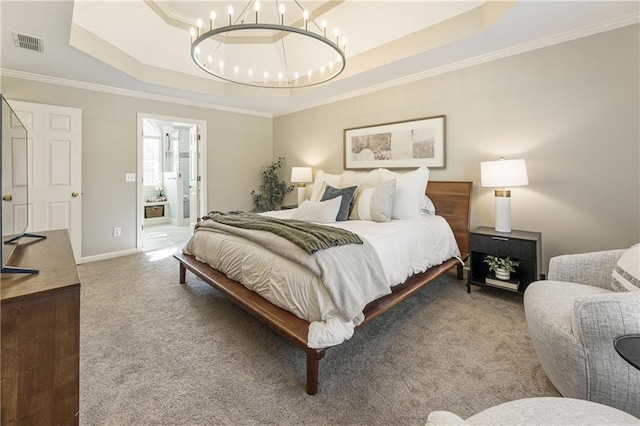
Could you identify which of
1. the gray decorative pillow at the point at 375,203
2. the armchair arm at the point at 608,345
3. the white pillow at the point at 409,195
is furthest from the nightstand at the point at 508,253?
the armchair arm at the point at 608,345

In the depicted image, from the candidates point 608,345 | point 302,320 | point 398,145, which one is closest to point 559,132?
point 398,145

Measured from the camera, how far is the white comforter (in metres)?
1.69

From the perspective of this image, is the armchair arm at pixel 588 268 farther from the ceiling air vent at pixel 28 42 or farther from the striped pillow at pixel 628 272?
the ceiling air vent at pixel 28 42

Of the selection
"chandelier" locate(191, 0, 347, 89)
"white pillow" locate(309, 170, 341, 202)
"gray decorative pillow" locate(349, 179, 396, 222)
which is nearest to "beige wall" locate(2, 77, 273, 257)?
"chandelier" locate(191, 0, 347, 89)

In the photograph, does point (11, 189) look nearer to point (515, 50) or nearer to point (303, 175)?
point (303, 175)

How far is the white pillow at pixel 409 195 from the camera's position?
10.1ft

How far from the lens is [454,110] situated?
11.6ft

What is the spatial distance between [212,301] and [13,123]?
1.92m

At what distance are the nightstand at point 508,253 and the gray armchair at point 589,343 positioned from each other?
1.11m

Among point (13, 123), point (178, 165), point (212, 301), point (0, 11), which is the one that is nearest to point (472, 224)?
point (212, 301)

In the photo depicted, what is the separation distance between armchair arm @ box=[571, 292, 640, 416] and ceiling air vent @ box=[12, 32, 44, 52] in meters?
4.58

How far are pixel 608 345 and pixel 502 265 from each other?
5.84 feet

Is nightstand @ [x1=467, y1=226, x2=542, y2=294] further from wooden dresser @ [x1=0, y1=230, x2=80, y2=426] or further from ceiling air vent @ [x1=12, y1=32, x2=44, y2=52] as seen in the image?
ceiling air vent @ [x1=12, y1=32, x2=44, y2=52]

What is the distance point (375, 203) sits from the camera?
3.07m
